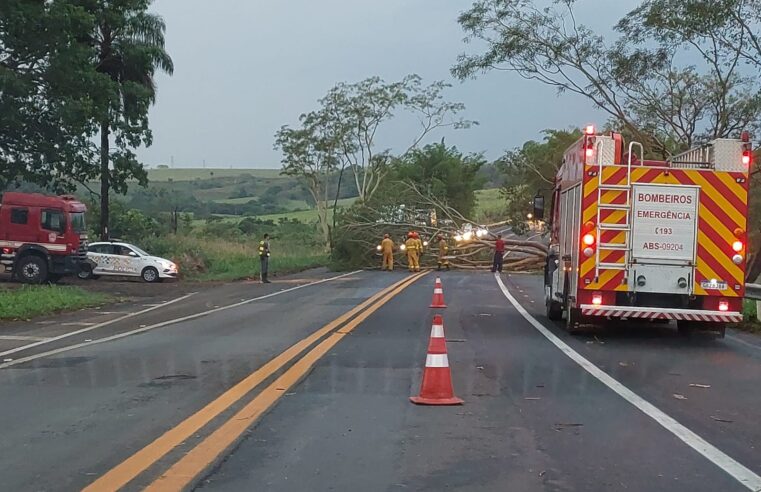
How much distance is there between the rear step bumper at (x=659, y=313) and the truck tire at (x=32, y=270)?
20496 millimetres

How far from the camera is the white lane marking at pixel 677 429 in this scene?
625 centimetres

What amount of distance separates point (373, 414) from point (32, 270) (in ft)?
76.9

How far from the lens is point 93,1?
29.9m

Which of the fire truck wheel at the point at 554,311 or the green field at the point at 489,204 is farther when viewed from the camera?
the green field at the point at 489,204

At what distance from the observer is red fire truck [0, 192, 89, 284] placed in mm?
28750

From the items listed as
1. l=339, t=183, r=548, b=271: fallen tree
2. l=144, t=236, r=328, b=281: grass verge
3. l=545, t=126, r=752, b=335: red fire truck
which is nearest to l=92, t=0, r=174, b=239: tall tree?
l=144, t=236, r=328, b=281: grass verge

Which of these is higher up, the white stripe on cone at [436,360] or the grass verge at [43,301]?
the white stripe on cone at [436,360]

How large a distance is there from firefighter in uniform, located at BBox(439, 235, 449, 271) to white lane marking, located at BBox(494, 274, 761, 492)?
26026 millimetres

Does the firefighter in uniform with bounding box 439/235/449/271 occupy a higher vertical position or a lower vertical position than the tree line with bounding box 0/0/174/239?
lower

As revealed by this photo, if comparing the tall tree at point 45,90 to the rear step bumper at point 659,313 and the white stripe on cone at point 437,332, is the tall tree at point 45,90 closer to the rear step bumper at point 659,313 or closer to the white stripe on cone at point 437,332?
the rear step bumper at point 659,313

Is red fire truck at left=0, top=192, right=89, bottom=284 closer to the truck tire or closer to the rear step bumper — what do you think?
the truck tire

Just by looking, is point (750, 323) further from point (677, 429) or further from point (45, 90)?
point (45, 90)

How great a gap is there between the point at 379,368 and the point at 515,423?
10.7 ft

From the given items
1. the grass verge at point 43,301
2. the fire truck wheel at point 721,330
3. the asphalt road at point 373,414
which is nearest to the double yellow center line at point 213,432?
the asphalt road at point 373,414
